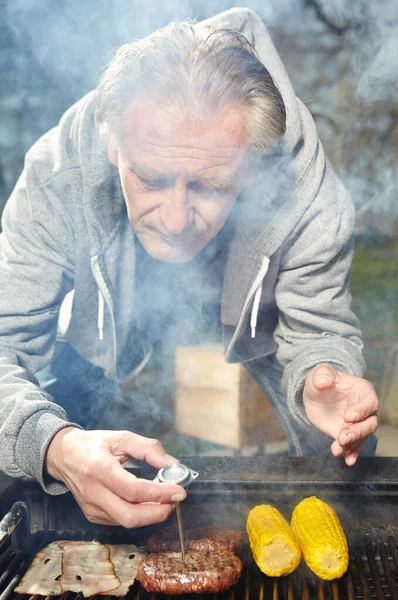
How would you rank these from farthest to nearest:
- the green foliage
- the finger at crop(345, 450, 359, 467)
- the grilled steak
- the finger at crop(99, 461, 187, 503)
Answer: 1. the green foliage
2. the finger at crop(345, 450, 359, 467)
3. the grilled steak
4. the finger at crop(99, 461, 187, 503)

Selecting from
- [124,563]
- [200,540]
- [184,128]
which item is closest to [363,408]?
[200,540]

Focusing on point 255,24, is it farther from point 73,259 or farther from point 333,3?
point 333,3

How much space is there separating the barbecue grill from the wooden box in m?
2.94

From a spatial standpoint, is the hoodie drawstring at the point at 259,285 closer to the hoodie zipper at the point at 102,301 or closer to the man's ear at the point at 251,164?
the man's ear at the point at 251,164

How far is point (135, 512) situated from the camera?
1.85 meters

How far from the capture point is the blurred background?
4543 mm

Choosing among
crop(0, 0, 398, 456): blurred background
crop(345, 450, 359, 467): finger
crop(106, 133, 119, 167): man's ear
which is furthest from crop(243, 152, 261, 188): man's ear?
crop(345, 450, 359, 467): finger

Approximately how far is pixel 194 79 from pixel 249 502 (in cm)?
169

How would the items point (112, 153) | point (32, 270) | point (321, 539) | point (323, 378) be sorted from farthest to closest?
→ point (32, 270)
point (112, 153)
point (323, 378)
point (321, 539)

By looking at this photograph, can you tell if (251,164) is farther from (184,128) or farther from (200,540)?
(200,540)

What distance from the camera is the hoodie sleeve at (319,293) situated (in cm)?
284

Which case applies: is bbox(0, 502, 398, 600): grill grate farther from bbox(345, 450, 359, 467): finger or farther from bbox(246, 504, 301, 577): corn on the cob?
bbox(345, 450, 359, 467): finger

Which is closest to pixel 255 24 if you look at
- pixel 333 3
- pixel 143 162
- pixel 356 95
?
pixel 143 162

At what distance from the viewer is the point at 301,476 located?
238cm
